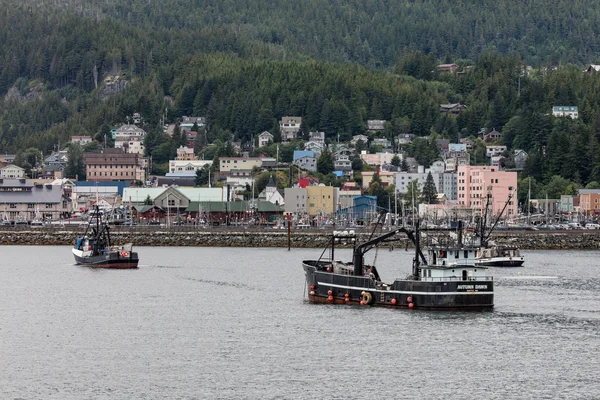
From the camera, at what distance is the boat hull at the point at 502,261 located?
4122 inches

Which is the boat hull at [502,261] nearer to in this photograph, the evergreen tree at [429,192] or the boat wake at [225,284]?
the boat wake at [225,284]

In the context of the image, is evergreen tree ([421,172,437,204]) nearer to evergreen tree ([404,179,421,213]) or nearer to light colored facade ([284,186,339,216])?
evergreen tree ([404,179,421,213])

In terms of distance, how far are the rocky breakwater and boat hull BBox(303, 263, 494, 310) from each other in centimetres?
6323

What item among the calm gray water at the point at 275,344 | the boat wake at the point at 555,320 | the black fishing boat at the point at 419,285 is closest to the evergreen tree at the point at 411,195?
the calm gray water at the point at 275,344

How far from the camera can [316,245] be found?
444 feet

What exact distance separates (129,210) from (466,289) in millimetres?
119564

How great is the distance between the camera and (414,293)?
212 ft

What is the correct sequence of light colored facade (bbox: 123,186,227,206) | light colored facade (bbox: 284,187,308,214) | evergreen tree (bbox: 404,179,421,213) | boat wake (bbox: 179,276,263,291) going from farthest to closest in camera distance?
1. evergreen tree (bbox: 404,179,421,213)
2. light colored facade (bbox: 123,186,227,206)
3. light colored facade (bbox: 284,187,308,214)
4. boat wake (bbox: 179,276,263,291)

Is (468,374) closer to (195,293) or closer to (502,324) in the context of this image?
(502,324)

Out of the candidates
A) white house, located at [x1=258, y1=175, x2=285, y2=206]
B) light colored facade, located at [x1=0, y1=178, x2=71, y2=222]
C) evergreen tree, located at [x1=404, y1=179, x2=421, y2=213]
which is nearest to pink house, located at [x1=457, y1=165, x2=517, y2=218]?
evergreen tree, located at [x1=404, y1=179, x2=421, y2=213]

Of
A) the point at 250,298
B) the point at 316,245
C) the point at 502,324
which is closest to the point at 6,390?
the point at 502,324

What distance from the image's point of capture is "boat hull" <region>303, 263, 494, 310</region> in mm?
64250

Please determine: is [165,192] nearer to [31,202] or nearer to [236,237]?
[31,202]

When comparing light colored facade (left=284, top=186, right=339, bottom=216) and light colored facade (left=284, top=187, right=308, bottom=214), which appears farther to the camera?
light colored facade (left=284, top=186, right=339, bottom=216)
